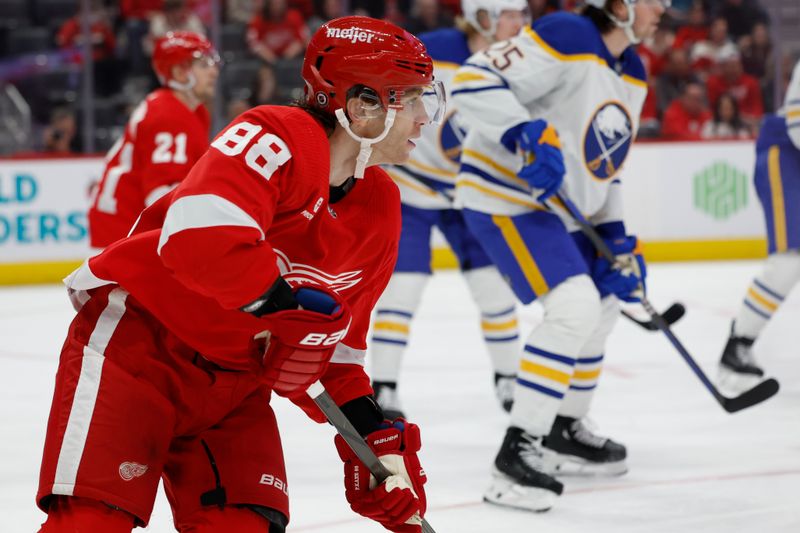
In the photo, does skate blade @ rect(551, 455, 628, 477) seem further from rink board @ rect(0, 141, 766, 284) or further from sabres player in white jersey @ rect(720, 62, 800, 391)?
rink board @ rect(0, 141, 766, 284)

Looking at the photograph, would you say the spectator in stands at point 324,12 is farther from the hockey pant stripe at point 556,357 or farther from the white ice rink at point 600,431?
the hockey pant stripe at point 556,357

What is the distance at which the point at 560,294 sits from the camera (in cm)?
297

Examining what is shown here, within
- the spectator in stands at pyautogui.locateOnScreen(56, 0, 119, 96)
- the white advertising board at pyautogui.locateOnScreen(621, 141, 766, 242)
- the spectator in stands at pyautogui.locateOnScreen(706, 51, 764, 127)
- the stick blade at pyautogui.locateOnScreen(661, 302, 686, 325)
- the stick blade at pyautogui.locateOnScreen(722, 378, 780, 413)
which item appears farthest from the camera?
the spectator in stands at pyautogui.locateOnScreen(706, 51, 764, 127)

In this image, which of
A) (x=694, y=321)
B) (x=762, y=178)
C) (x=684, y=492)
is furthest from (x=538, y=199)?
(x=694, y=321)

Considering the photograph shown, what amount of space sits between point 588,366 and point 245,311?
178 cm

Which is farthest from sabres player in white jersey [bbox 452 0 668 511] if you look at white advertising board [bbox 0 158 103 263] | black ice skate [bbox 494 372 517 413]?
white advertising board [bbox 0 158 103 263]

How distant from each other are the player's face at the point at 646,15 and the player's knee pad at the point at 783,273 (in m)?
1.52

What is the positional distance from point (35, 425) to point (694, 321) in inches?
119

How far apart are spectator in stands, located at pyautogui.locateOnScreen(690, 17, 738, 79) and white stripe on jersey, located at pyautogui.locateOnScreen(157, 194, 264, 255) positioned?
731cm

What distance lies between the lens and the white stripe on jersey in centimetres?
158

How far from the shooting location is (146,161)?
4.38 meters

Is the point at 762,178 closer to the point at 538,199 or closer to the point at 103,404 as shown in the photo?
the point at 538,199

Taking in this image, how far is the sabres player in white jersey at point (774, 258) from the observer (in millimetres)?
4301

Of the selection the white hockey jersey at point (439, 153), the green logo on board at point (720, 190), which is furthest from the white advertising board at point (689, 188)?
the white hockey jersey at point (439, 153)
